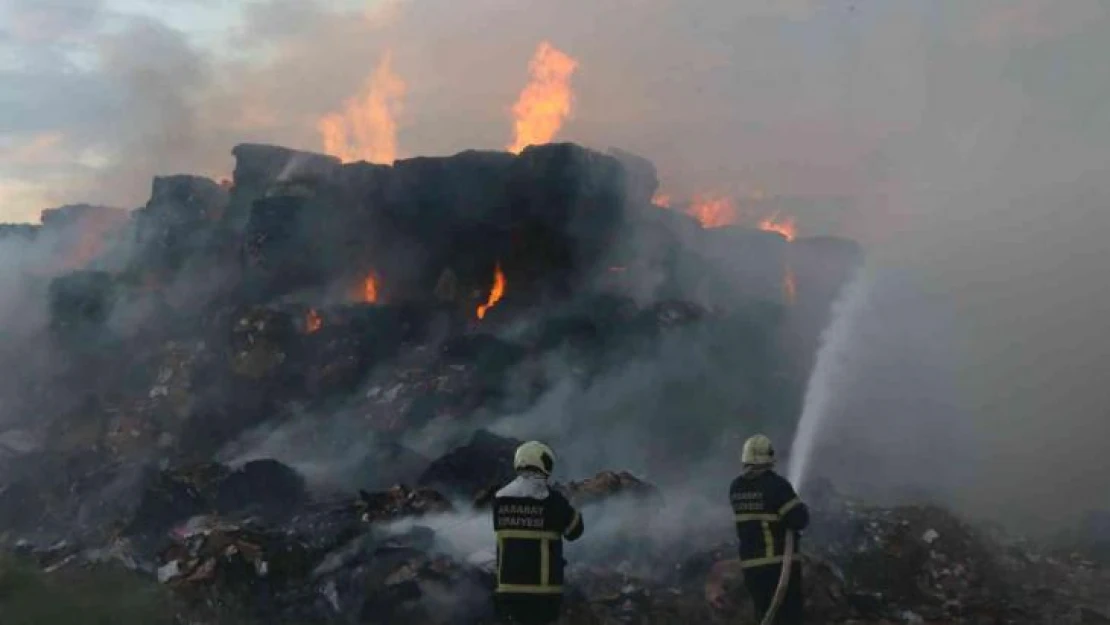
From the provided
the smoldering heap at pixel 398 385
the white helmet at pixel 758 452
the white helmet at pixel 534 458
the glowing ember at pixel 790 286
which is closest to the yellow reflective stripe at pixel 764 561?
the white helmet at pixel 758 452

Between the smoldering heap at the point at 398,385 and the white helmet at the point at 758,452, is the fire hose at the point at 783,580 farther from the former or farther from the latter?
the smoldering heap at the point at 398,385

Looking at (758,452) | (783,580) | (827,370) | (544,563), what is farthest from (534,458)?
(827,370)

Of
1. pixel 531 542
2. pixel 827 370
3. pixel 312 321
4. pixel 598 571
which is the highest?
pixel 312 321

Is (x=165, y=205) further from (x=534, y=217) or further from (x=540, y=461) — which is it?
(x=540, y=461)

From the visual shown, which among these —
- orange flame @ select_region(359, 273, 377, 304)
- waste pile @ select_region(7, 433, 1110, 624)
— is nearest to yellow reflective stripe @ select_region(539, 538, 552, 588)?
waste pile @ select_region(7, 433, 1110, 624)

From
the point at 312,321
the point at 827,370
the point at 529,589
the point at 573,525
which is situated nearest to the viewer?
the point at 529,589

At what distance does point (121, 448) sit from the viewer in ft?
Result: 84.4

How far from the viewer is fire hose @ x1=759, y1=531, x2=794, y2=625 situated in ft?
23.9

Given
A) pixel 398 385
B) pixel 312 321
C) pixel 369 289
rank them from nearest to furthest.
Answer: pixel 398 385 → pixel 312 321 → pixel 369 289

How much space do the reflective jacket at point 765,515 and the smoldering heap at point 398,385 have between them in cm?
458

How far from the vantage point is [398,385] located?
2623 cm

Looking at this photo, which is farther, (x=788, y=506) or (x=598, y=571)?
(x=598, y=571)

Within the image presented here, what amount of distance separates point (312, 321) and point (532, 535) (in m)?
24.1

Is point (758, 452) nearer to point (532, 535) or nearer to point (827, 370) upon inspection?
point (532, 535)
